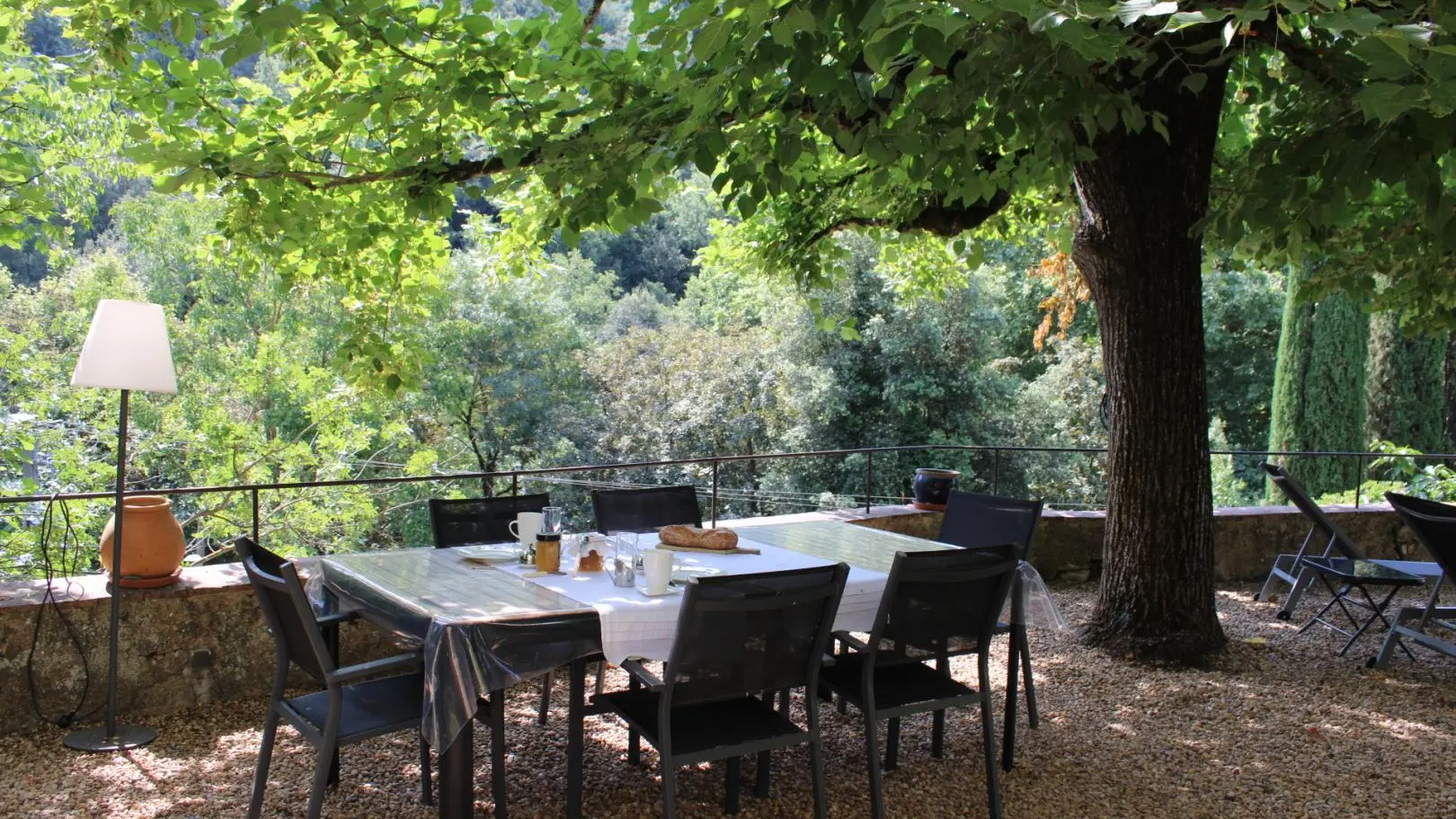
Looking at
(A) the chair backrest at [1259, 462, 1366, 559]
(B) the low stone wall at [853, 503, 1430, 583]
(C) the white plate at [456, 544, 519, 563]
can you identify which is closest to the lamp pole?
(C) the white plate at [456, 544, 519, 563]

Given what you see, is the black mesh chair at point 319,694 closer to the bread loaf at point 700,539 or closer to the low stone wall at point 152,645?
the bread loaf at point 700,539

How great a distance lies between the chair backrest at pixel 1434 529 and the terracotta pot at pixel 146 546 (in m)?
5.28

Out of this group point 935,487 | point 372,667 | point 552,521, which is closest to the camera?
point 372,667

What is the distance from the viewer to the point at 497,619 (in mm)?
2799

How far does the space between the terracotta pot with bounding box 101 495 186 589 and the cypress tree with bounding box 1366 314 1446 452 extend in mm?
12830

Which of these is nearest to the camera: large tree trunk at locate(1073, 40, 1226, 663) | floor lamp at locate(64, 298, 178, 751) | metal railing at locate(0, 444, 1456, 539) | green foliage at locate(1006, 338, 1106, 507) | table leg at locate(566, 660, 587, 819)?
table leg at locate(566, 660, 587, 819)

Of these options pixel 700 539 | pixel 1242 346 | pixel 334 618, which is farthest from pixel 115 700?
pixel 1242 346

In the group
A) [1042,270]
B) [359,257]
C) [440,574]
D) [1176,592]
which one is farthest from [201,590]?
[1042,270]

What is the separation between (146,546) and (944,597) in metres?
3.04

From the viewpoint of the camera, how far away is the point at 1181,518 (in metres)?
5.06

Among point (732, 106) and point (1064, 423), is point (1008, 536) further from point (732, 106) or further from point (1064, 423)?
point (1064, 423)

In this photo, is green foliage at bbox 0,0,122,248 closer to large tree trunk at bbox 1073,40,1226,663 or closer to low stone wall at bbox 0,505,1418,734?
low stone wall at bbox 0,505,1418,734

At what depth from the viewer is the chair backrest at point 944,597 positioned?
317cm

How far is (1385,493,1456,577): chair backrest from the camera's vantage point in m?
4.79
